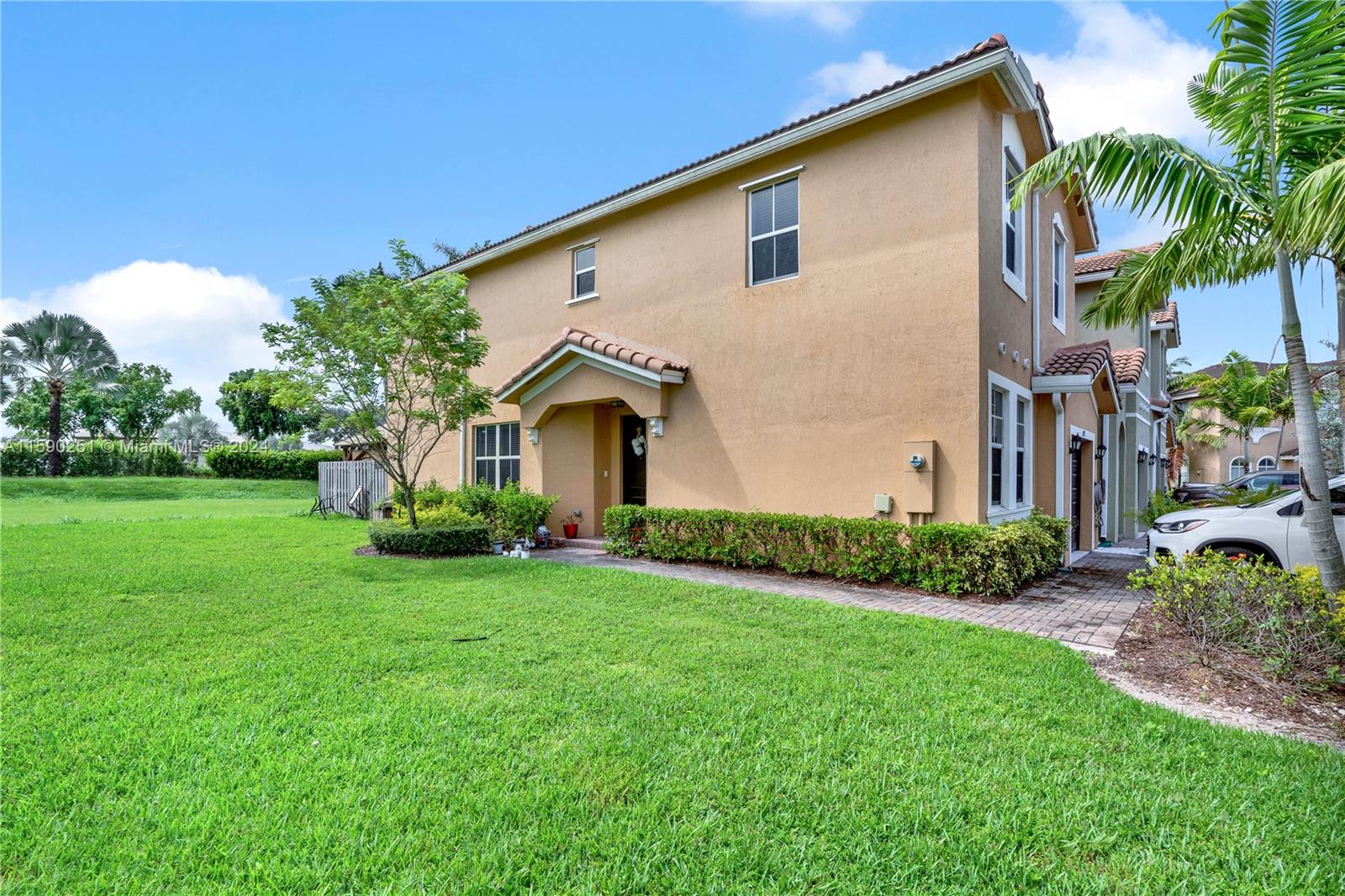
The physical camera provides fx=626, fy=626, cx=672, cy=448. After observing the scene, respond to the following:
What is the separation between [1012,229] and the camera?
10867mm

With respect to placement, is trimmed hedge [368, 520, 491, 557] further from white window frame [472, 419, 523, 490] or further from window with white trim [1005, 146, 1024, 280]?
window with white trim [1005, 146, 1024, 280]

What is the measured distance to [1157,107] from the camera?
8.42 meters

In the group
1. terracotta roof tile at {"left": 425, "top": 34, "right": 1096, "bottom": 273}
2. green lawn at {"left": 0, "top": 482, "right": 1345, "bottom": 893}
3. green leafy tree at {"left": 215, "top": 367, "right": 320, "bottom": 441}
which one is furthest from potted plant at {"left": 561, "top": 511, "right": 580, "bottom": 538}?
green leafy tree at {"left": 215, "top": 367, "right": 320, "bottom": 441}

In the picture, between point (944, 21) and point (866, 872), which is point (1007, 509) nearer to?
point (944, 21)

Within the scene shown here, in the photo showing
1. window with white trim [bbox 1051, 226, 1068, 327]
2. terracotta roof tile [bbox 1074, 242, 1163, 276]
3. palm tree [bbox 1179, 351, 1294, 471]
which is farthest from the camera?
palm tree [bbox 1179, 351, 1294, 471]

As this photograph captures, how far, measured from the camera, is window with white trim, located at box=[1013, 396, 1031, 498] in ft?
35.6

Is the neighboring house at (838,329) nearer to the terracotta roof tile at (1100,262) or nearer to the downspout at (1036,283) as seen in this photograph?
the downspout at (1036,283)

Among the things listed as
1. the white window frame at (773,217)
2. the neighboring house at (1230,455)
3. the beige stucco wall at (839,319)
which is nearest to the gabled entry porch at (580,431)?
the beige stucco wall at (839,319)

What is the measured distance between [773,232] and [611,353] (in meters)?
3.79

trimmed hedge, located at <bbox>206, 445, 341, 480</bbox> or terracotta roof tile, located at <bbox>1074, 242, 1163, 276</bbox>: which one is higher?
terracotta roof tile, located at <bbox>1074, 242, 1163, 276</bbox>

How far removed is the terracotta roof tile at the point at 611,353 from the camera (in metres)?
11.9

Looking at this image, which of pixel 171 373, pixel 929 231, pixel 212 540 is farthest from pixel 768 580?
pixel 171 373

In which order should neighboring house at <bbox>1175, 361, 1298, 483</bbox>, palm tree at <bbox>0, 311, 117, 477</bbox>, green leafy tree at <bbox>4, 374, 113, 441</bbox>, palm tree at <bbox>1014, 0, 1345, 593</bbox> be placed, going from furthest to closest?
green leafy tree at <bbox>4, 374, 113, 441</bbox> → neighboring house at <bbox>1175, 361, 1298, 483</bbox> → palm tree at <bbox>0, 311, 117, 477</bbox> → palm tree at <bbox>1014, 0, 1345, 593</bbox>

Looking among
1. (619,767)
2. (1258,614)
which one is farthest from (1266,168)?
(619,767)
